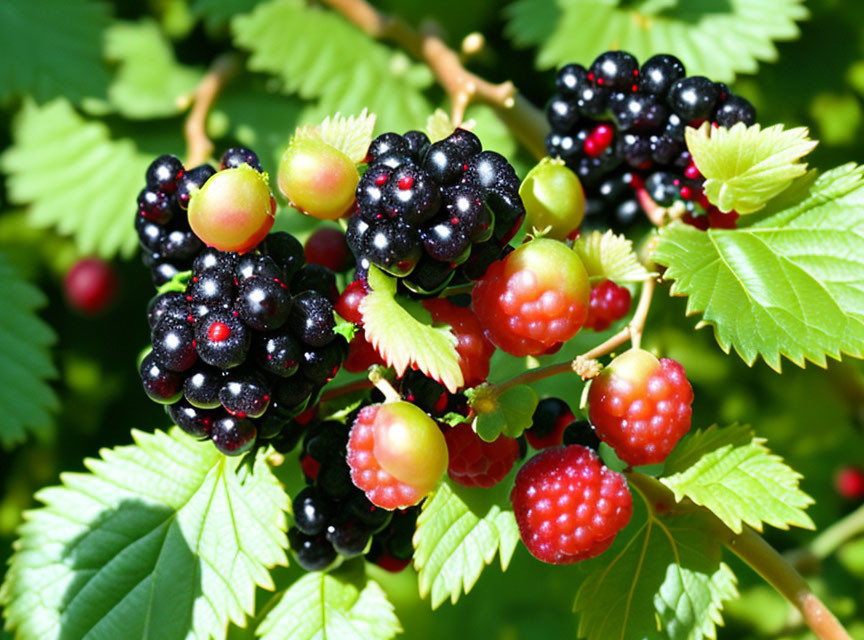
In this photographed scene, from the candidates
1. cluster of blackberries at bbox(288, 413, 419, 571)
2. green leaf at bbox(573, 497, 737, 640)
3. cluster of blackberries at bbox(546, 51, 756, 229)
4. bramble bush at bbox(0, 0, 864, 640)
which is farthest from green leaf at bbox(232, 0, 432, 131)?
green leaf at bbox(573, 497, 737, 640)

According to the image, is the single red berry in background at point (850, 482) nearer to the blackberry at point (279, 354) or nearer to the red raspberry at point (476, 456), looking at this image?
the red raspberry at point (476, 456)

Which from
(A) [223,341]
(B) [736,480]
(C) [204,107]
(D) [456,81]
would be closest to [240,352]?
(A) [223,341]

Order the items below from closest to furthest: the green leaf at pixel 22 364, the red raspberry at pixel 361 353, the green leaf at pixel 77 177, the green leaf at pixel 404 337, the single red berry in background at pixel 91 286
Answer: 1. the green leaf at pixel 404 337
2. the red raspberry at pixel 361 353
3. the green leaf at pixel 22 364
4. the green leaf at pixel 77 177
5. the single red berry in background at pixel 91 286

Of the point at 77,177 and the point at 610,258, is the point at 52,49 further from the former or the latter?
the point at 610,258

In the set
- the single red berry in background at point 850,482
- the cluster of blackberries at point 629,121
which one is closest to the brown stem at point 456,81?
the cluster of blackberries at point 629,121

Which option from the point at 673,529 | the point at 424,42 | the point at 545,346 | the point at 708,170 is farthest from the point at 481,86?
the point at 673,529

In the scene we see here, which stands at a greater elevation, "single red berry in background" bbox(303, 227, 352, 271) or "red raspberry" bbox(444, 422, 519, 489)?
"red raspberry" bbox(444, 422, 519, 489)

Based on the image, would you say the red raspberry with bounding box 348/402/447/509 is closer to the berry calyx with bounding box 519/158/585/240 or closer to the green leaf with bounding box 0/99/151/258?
the berry calyx with bounding box 519/158/585/240
